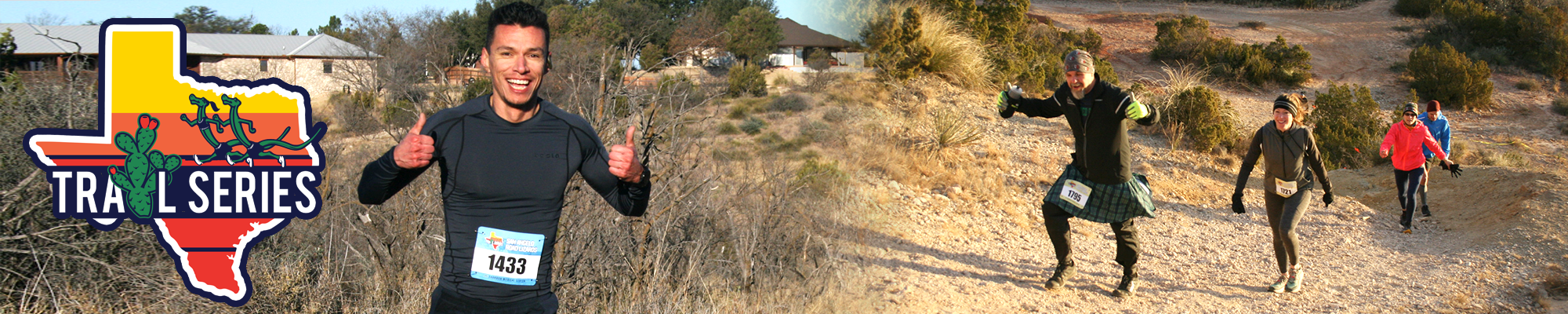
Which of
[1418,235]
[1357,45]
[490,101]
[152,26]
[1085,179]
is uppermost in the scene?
[1357,45]

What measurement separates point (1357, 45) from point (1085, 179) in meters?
21.9

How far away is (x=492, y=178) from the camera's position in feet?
8.01

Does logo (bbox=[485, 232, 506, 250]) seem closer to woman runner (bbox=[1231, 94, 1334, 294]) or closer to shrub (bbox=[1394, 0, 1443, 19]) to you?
woman runner (bbox=[1231, 94, 1334, 294])

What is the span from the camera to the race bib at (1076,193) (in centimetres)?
523

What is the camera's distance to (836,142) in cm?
1038

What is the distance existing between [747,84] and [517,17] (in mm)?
13573

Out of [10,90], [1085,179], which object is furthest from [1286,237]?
[10,90]

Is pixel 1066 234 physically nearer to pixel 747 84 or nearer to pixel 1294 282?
pixel 1294 282

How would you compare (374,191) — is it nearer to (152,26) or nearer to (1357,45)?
(152,26)

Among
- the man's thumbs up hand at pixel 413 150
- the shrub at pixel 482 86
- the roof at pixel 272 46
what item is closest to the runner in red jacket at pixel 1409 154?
the shrub at pixel 482 86

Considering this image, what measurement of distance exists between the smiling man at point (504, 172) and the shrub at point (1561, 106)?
21044 mm

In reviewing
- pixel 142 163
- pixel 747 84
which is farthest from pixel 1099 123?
pixel 747 84

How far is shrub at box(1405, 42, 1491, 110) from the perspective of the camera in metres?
17.2

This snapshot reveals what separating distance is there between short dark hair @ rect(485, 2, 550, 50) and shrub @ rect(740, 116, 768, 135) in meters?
9.07
